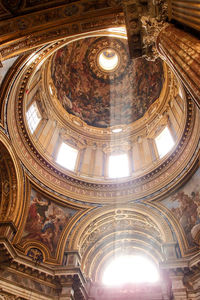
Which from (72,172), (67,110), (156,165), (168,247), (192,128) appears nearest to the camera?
(168,247)

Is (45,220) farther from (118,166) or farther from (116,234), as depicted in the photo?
(118,166)

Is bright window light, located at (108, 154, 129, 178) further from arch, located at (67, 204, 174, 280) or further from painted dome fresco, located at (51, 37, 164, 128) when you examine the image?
painted dome fresco, located at (51, 37, 164, 128)

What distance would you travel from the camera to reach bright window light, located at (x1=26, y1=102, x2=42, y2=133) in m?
16.1

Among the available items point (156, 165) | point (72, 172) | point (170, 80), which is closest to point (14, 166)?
point (72, 172)

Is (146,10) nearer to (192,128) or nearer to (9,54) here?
(9,54)

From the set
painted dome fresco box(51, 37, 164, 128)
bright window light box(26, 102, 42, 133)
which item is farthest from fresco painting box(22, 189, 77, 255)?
painted dome fresco box(51, 37, 164, 128)

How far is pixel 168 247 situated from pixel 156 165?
493 cm

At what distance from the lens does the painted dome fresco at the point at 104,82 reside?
827 inches

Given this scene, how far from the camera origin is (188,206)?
506 inches

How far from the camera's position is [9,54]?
7828 mm

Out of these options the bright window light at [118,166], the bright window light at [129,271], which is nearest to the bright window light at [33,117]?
the bright window light at [118,166]

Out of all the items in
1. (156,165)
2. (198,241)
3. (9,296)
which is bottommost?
(9,296)

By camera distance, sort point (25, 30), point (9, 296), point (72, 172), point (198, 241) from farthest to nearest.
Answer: point (72, 172) < point (198, 241) < point (9, 296) < point (25, 30)

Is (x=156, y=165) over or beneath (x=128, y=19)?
over
